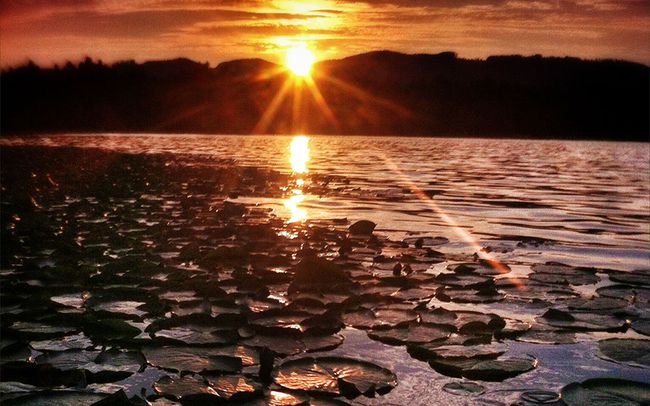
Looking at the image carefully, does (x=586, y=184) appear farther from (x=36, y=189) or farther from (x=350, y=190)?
(x=36, y=189)

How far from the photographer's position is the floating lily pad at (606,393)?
346cm

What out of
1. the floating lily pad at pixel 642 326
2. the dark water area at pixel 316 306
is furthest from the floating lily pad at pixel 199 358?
the floating lily pad at pixel 642 326

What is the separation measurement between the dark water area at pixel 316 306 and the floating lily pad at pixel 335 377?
1 centimetres

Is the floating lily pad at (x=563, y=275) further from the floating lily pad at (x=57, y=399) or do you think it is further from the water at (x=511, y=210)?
the floating lily pad at (x=57, y=399)

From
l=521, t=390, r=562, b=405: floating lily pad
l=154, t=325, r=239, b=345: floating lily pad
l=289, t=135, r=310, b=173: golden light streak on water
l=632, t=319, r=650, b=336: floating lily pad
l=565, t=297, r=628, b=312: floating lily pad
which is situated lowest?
l=521, t=390, r=562, b=405: floating lily pad

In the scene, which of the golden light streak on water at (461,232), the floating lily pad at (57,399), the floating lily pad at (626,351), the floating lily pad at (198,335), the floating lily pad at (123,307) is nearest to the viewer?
the floating lily pad at (57,399)

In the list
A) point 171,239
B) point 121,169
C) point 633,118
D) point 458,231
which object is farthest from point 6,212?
point 633,118

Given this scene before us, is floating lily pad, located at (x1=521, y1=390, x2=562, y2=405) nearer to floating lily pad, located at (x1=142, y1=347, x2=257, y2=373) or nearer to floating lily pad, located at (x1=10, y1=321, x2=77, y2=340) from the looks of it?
floating lily pad, located at (x1=142, y1=347, x2=257, y2=373)

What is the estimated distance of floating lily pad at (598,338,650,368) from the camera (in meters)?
4.28

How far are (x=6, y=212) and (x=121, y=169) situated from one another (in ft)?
40.3

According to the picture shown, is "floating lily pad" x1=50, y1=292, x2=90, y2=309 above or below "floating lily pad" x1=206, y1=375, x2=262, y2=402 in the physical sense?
above

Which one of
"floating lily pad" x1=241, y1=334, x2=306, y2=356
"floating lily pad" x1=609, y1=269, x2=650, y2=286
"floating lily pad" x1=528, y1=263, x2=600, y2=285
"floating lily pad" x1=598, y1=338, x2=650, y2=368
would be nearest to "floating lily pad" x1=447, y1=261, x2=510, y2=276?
"floating lily pad" x1=528, y1=263, x2=600, y2=285

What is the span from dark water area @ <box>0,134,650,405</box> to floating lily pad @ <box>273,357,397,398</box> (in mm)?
13

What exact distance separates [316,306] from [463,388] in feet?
6.37
